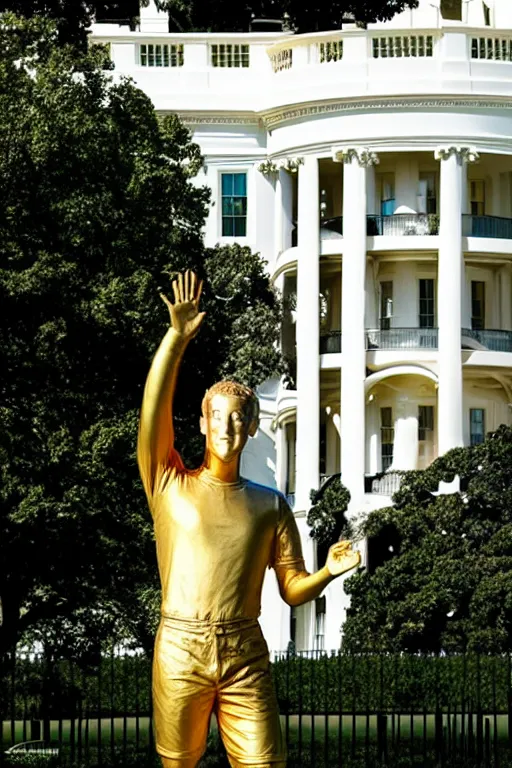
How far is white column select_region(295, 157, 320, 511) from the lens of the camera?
206ft

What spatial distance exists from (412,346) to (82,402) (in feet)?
83.9

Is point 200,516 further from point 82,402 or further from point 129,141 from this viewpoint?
point 129,141

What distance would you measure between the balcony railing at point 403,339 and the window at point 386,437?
192 centimetres

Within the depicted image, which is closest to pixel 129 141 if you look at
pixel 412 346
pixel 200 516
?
pixel 412 346

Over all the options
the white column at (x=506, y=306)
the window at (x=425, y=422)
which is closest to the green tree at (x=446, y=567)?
the window at (x=425, y=422)

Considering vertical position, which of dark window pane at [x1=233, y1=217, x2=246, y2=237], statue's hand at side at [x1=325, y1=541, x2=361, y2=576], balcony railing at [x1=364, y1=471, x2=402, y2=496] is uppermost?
dark window pane at [x1=233, y1=217, x2=246, y2=237]

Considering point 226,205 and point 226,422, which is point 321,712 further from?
point 226,422

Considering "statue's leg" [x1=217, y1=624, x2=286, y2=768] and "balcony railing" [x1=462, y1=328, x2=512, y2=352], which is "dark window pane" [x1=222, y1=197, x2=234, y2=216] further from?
"statue's leg" [x1=217, y1=624, x2=286, y2=768]

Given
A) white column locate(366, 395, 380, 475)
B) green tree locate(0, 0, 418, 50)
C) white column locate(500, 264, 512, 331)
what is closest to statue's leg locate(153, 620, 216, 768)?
green tree locate(0, 0, 418, 50)

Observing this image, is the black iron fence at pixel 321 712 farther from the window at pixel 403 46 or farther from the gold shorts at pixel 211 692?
the window at pixel 403 46

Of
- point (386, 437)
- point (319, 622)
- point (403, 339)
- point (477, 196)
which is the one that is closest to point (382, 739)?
point (319, 622)

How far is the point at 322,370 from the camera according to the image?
2518 inches

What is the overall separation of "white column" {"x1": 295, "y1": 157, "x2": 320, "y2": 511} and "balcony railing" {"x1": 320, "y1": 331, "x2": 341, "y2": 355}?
785 millimetres

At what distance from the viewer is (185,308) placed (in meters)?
15.5
